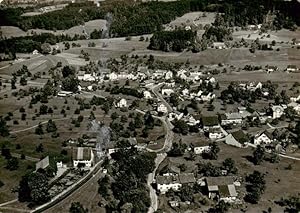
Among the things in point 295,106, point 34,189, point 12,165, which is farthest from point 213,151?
point 12,165

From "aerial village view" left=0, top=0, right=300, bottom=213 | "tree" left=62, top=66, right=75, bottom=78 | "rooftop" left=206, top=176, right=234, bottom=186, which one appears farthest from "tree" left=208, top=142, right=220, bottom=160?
"tree" left=62, top=66, right=75, bottom=78

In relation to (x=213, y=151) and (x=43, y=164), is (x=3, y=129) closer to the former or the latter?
(x=43, y=164)

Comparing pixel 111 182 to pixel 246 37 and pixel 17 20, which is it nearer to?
pixel 246 37

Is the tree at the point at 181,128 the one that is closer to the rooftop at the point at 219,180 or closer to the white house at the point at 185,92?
the white house at the point at 185,92

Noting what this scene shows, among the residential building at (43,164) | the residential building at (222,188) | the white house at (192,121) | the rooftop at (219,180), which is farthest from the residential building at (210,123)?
the residential building at (43,164)

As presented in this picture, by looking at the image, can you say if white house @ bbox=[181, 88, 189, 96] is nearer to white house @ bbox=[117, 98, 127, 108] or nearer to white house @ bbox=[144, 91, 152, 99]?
white house @ bbox=[144, 91, 152, 99]

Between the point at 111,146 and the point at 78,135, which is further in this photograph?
the point at 78,135

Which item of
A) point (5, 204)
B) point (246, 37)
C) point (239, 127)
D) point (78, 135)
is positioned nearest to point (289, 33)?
point (246, 37)
